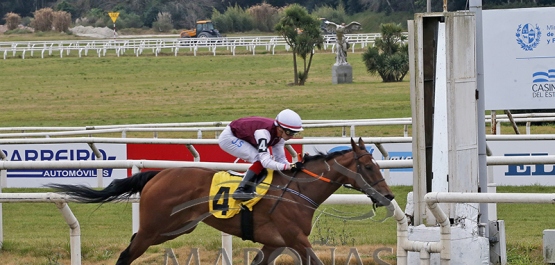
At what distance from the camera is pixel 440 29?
5.99 meters

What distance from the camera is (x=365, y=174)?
562cm

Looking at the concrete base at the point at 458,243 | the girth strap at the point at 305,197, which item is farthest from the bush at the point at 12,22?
the concrete base at the point at 458,243

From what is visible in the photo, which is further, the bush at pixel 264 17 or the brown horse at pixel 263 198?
the bush at pixel 264 17

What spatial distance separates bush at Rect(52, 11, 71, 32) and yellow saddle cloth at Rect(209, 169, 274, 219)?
52.7 metres

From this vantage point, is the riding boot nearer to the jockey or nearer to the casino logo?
the jockey

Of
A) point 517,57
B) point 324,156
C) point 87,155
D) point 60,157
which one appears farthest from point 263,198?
point 517,57

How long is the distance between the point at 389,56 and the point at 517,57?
62.1 feet

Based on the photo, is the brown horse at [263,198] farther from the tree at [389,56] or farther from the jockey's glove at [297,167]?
the tree at [389,56]

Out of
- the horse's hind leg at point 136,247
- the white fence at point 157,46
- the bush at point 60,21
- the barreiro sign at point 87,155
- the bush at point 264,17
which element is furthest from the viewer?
the bush at point 264,17

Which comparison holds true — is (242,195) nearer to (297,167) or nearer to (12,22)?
(297,167)

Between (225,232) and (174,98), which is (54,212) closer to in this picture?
(225,232)

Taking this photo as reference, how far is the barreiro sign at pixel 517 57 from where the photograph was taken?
39.1ft

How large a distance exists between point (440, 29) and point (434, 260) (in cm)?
149

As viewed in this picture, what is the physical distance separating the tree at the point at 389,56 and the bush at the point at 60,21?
100ft
